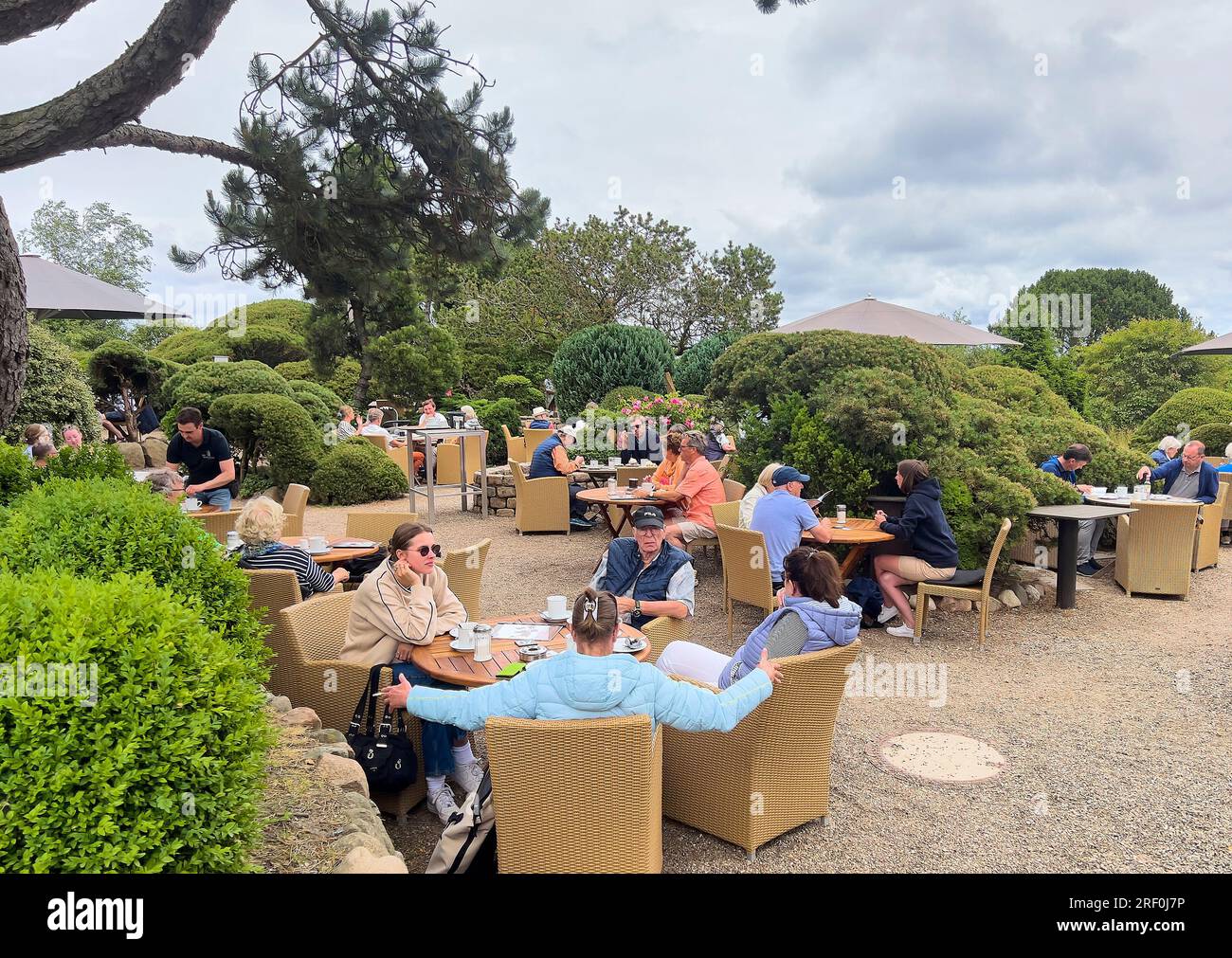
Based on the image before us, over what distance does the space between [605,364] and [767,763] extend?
17.9 m

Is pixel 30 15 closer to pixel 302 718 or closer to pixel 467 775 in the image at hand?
pixel 302 718

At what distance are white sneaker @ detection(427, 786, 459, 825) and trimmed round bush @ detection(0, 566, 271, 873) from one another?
1.52 m

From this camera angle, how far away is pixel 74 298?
11.0 meters

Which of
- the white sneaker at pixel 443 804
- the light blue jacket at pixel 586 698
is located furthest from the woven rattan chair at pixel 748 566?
the light blue jacket at pixel 586 698

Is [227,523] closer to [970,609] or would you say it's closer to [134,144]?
[134,144]

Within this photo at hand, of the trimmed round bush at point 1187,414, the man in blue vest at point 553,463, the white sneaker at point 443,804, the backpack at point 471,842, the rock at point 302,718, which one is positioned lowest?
the white sneaker at point 443,804

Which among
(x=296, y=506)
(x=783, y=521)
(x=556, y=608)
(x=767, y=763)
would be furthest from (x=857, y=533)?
(x=296, y=506)

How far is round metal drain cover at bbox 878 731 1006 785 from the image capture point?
436cm

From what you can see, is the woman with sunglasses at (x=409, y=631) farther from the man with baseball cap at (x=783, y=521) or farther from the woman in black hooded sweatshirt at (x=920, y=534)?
the woman in black hooded sweatshirt at (x=920, y=534)

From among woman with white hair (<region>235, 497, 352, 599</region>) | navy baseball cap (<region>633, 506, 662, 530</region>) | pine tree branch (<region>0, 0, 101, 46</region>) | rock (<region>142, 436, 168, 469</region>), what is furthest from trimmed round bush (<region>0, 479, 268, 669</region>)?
rock (<region>142, 436, 168, 469</region>)

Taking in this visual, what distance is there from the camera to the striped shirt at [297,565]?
16.9 feet

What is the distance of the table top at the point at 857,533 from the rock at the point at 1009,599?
1361mm

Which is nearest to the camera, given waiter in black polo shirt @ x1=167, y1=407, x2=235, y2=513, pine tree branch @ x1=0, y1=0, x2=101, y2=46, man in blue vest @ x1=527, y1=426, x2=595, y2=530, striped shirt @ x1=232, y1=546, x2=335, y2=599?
pine tree branch @ x1=0, y1=0, x2=101, y2=46

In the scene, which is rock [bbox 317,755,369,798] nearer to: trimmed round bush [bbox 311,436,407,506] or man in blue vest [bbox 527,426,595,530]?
man in blue vest [bbox 527,426,595,530]
